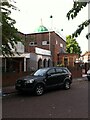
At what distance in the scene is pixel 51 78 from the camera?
18703 mm

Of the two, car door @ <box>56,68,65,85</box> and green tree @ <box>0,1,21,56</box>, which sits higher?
green tree @ <box>0,1,21,56</box>

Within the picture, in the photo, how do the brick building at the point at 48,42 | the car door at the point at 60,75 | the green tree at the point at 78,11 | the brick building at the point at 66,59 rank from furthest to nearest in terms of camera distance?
1. the brick building at the point at 66,59
2. the brick building at the point at 48,42
3. the car door at the point at 60,75
4. the green tree at the point at 78,11

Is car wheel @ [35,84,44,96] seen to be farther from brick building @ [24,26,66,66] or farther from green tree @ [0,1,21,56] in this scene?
brick building @ [24,26,66,66]

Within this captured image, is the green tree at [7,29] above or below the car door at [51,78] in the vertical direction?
above

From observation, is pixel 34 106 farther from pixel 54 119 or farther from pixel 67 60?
pixel 67 60

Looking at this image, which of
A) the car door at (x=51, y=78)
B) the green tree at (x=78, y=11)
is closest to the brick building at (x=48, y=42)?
the car door at (x=51, y=78)

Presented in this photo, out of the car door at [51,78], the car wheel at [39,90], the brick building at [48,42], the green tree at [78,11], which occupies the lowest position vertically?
the car wheel at [39,90]

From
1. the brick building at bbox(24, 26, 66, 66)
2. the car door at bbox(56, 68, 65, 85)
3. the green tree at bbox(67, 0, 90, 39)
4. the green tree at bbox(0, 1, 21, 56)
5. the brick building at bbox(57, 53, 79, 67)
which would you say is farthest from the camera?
the brick building at bbox(57, 53, 79, 67)

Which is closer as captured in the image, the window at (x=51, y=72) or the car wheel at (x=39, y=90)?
the car wheel at (x=39, y=90)

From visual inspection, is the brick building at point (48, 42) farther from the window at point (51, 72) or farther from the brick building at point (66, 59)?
the window at point (51, 72)

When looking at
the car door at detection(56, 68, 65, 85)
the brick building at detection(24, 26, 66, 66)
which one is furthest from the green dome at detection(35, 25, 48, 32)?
the car door at detection(56, 68, 65, 85)

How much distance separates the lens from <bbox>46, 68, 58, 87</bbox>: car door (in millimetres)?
18359

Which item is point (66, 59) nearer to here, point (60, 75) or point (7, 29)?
point (60, 75)

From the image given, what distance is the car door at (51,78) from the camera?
60.2ft
